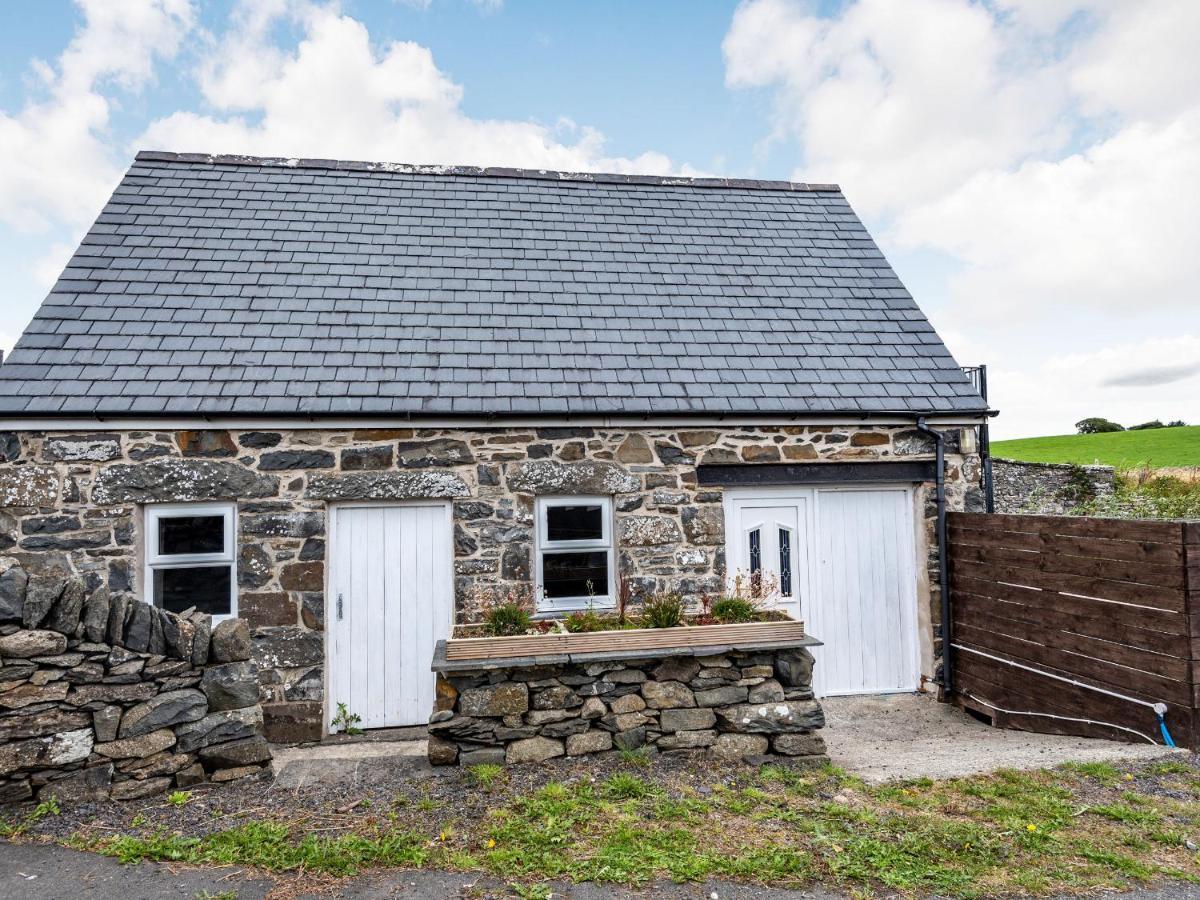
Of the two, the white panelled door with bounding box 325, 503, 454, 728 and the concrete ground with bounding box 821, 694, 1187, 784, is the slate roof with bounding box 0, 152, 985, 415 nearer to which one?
the white panelled door with bounding box 325, 503, 454, 728

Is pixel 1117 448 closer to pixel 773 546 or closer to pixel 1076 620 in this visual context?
pixel 1076 620

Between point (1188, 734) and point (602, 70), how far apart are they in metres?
9.98

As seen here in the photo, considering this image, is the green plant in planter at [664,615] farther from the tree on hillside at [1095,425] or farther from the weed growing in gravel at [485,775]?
the tree on hillside at [1095,425]

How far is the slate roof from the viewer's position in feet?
22.5

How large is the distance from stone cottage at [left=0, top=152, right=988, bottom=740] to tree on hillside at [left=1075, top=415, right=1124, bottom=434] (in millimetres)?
42620

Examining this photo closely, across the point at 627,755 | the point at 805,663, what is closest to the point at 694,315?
the point at 805,663

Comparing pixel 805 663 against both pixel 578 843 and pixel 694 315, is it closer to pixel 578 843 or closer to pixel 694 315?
pixel 578 843

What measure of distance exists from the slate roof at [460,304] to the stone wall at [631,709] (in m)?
2.67

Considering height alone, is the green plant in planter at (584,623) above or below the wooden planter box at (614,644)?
above

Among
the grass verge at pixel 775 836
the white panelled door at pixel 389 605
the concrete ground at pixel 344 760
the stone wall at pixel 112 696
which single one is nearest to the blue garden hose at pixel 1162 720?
the grass verge at pixel 775 836

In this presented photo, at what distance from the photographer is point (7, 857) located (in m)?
3.81

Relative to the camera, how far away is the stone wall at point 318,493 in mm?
6316

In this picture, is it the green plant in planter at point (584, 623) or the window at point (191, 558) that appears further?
the window at point (191, 558)

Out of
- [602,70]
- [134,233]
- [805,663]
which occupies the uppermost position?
[602,70]
